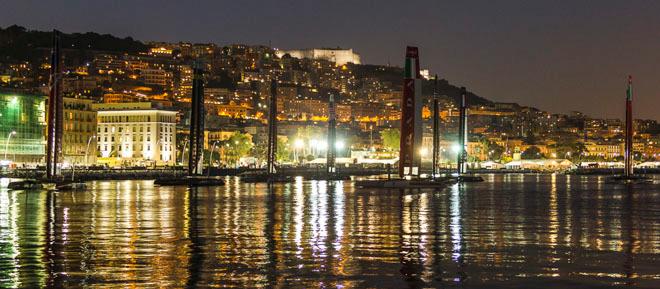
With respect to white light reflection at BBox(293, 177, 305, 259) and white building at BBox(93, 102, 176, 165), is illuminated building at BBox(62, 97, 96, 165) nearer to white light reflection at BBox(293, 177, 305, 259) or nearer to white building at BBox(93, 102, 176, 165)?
white building at BBox(93, 102, 176, 165)

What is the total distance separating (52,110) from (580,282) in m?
54.0

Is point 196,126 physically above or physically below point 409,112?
below

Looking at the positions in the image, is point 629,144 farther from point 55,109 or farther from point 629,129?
point 55,109

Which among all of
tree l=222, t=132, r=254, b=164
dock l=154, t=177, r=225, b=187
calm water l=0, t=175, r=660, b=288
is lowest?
calm water l=0, t=175, r=660, b=288

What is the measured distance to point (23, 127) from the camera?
412 feet

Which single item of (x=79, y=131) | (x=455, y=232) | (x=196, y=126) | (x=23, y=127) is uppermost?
(x=79, y=131)

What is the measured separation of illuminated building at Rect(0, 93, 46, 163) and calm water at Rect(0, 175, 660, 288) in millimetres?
85089

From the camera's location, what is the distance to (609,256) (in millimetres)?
23547

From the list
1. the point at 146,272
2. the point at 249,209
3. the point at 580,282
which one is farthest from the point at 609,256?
the point at 249,209

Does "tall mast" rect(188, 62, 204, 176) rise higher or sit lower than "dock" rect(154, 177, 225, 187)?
higher

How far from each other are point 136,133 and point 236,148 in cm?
2836

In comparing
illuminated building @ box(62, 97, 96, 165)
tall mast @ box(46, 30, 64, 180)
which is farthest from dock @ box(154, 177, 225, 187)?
illuminated building @ box(62, 97, 96, 165)

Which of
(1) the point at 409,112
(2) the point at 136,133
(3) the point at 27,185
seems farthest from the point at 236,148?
(3) the point at 27,185

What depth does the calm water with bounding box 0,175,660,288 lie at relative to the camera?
19000 millimetres
